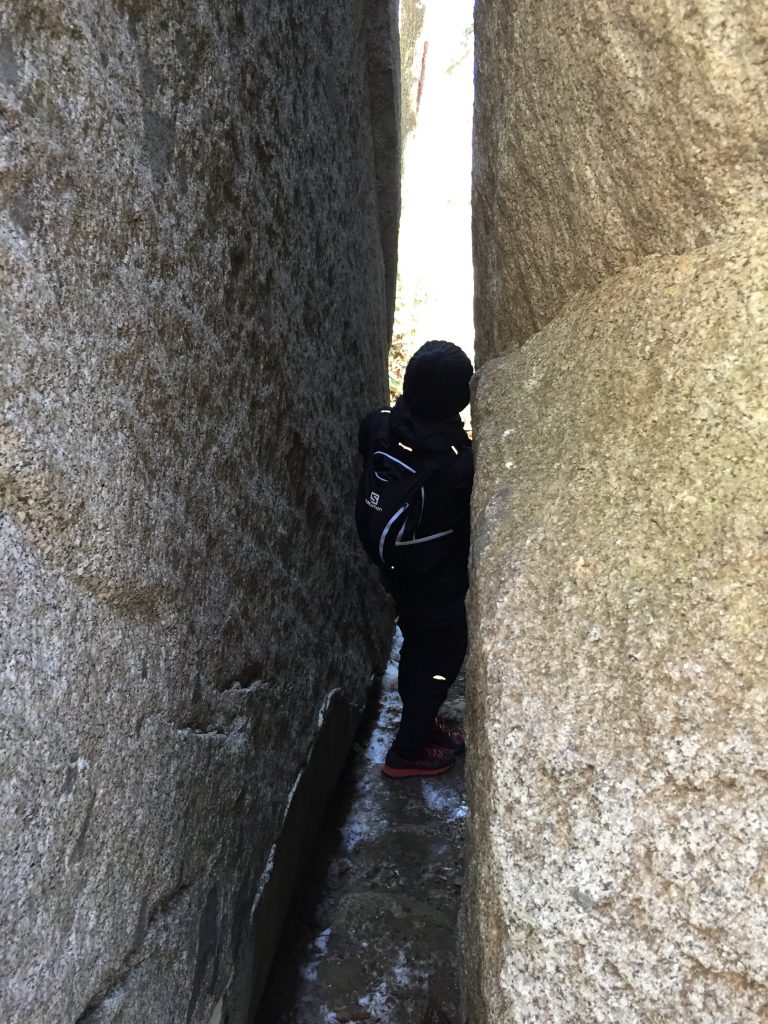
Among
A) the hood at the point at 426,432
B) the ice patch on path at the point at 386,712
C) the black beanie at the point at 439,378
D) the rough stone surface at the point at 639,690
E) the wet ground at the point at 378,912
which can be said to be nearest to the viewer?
the rough stone surface at the point at 639,690

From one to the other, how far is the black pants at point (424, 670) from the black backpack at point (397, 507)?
371mm

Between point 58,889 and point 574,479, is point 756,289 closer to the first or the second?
point 574,479

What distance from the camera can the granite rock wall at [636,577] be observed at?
Result: 3.20 feet

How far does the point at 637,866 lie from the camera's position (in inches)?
39.6

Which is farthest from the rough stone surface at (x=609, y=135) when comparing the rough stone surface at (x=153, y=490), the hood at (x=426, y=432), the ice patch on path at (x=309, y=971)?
the ice patch on path at (x=309, y=971)

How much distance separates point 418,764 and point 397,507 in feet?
3.97

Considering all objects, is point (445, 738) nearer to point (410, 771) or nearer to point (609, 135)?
point (410, 771)

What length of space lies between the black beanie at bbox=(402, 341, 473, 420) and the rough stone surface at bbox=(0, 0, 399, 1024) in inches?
14.5

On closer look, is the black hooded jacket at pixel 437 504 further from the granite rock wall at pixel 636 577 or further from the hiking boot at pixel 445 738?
the granite rock wall at pixel 636 577

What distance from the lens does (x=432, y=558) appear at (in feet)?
8.01

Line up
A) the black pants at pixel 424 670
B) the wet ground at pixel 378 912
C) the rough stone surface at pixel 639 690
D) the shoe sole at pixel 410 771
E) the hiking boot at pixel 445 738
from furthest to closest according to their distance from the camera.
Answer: the hiking boot at pixel 445 738 < the shoe sole at pixel 410 771 < the black pants at pixel 424 670 < the wet ground at pixel 378 912 < the rough stone surface at pixel 639 690

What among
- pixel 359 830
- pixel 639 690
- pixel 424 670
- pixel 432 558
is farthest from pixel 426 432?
pixel 359 830

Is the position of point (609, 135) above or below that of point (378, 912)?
above

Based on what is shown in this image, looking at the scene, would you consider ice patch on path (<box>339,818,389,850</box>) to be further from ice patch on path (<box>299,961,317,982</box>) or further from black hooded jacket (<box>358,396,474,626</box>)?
black hooded jacket (<box>358,396,474,626</box>)
